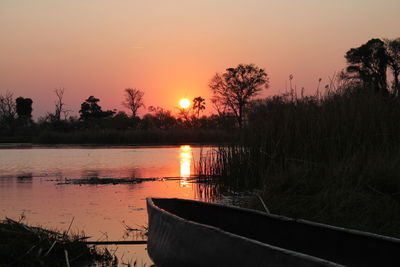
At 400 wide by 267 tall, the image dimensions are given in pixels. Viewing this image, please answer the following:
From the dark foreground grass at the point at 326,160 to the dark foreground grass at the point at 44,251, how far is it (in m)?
2.27

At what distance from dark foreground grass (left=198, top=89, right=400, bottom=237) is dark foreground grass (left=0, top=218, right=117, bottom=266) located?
227 cm

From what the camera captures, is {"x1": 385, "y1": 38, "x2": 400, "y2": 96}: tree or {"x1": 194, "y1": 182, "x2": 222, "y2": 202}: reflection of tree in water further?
{"x1": 385, "y1": 38, "x2": 400, "y2": 96}: tree

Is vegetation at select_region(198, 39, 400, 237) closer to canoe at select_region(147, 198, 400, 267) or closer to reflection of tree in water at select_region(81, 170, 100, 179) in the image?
canoe at select_region(147, 198, 400, 267)

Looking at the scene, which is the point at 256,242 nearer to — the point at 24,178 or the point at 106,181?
the point at 106,181

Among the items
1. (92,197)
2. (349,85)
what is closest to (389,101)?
(349,85)

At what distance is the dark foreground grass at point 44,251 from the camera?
3.82 m

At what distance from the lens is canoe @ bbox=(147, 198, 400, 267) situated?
2.68 metres

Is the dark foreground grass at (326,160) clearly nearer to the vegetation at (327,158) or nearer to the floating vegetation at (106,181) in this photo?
the vegetation at (327,158)

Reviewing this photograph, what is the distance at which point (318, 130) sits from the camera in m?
7.27

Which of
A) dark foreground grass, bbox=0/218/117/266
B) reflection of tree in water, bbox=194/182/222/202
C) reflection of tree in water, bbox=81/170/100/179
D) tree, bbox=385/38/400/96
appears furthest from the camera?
tree, bbox=385/38/400/96

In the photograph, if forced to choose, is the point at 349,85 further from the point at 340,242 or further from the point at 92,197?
the point at 340,242

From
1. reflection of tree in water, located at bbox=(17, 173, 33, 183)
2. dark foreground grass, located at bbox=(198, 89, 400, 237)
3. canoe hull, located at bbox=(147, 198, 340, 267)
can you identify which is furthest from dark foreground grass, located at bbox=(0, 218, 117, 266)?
reflection of tree in water, located at bbox=(17, 173, 33, 183)

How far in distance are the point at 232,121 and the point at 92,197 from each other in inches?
121

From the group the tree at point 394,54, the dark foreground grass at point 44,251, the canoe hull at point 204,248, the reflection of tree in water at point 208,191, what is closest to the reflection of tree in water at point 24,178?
the reflection of tree in water at point 208,191
